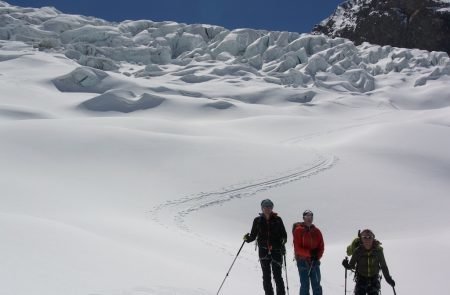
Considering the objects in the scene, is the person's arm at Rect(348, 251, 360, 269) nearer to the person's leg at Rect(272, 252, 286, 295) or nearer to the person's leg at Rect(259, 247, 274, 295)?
the person's leg at Rect(272, 252, 286, 295)

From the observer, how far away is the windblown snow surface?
704cm

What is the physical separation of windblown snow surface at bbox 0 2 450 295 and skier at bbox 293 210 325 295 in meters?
1.48

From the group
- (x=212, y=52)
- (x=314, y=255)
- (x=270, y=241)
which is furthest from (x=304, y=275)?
(x=212, y=52)

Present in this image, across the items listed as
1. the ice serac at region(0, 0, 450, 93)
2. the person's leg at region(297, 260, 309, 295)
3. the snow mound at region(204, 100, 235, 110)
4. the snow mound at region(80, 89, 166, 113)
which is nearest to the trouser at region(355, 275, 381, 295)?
the person's leg at region(297, 260, 309, 295)

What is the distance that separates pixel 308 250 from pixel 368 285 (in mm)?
872

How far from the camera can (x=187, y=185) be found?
19594mm

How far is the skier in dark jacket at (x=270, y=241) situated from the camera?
6445 millimetres

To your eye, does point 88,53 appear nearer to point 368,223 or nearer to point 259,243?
point 368,223

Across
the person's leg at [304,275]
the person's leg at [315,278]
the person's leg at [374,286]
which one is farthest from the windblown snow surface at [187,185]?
Result: the person's leg at [374,286]

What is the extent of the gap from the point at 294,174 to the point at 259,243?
15.6 meters

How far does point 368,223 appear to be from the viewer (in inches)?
659

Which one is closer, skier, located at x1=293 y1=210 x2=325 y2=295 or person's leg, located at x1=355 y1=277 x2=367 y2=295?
person's leg, located at x1=355 y1=277 x2=367 y2=295

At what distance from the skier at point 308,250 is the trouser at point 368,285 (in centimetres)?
59

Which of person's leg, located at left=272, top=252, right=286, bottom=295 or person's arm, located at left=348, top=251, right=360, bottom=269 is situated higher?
person's arm, located at left=348, top=251, right=360, bottom=269
